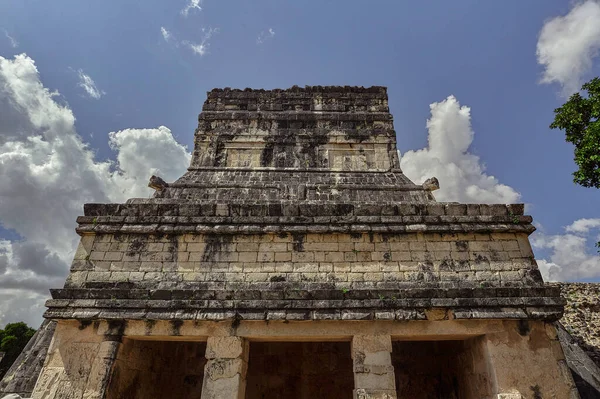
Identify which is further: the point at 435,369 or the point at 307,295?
the point at 435,369

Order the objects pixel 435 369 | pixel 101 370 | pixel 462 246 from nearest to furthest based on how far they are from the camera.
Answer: pixel 101 370
pixel 462 246
pixel 435 369

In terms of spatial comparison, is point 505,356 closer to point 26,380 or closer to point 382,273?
point 382,273

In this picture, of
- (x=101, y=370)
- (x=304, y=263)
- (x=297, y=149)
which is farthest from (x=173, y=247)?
(x=297, y=149)

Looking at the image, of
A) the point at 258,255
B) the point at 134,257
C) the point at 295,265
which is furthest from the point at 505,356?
the point at 134,257

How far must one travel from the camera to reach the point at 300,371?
8906mm

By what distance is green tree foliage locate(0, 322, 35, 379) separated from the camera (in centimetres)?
2739

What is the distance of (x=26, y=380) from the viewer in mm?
9133

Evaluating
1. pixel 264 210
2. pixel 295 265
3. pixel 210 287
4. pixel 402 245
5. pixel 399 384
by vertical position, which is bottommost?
pixel 399 384

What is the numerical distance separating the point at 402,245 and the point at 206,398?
13.8 feet

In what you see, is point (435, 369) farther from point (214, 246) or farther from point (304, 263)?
point (214, 246)

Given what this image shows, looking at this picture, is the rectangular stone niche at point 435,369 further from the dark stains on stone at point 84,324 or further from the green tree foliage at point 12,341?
the green tree foliage at point 12,341

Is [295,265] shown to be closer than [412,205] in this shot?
Yes

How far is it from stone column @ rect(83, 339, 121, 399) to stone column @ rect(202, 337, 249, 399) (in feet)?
5.34

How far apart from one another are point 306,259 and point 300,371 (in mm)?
4046
